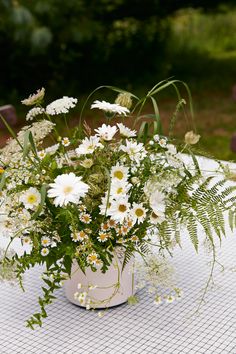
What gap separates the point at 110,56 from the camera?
8.62 m

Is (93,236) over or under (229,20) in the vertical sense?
over

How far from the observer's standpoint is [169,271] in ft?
4.79

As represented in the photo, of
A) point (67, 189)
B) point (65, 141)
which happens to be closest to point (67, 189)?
point (67, 189)

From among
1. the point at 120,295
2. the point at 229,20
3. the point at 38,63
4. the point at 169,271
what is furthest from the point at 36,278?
the point at 229,20

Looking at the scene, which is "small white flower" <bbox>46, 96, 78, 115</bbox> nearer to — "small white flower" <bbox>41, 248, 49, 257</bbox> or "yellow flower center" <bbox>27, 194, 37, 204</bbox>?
"yellow flower center" <bbox>27, 194, 37, 204</bbox>

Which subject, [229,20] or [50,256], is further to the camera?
[229,20]

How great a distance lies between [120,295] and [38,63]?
6496 millimetres

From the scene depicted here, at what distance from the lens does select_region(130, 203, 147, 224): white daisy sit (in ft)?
4.62

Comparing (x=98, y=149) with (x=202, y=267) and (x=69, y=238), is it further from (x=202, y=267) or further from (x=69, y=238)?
(x=202, y=267)

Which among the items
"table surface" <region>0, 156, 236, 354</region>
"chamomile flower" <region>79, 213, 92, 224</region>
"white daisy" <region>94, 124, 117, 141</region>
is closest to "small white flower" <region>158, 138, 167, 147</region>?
"white daisy" <region>94, 124, 117, 141</region>

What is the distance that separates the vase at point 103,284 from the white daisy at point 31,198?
0.19 m

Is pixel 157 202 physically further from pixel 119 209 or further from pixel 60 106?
pixel 60 106

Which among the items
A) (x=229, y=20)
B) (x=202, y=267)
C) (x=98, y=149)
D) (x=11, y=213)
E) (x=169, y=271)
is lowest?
(x=229, y=20)

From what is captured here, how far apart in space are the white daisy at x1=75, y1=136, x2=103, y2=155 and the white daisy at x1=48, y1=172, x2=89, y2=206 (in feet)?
0.33
